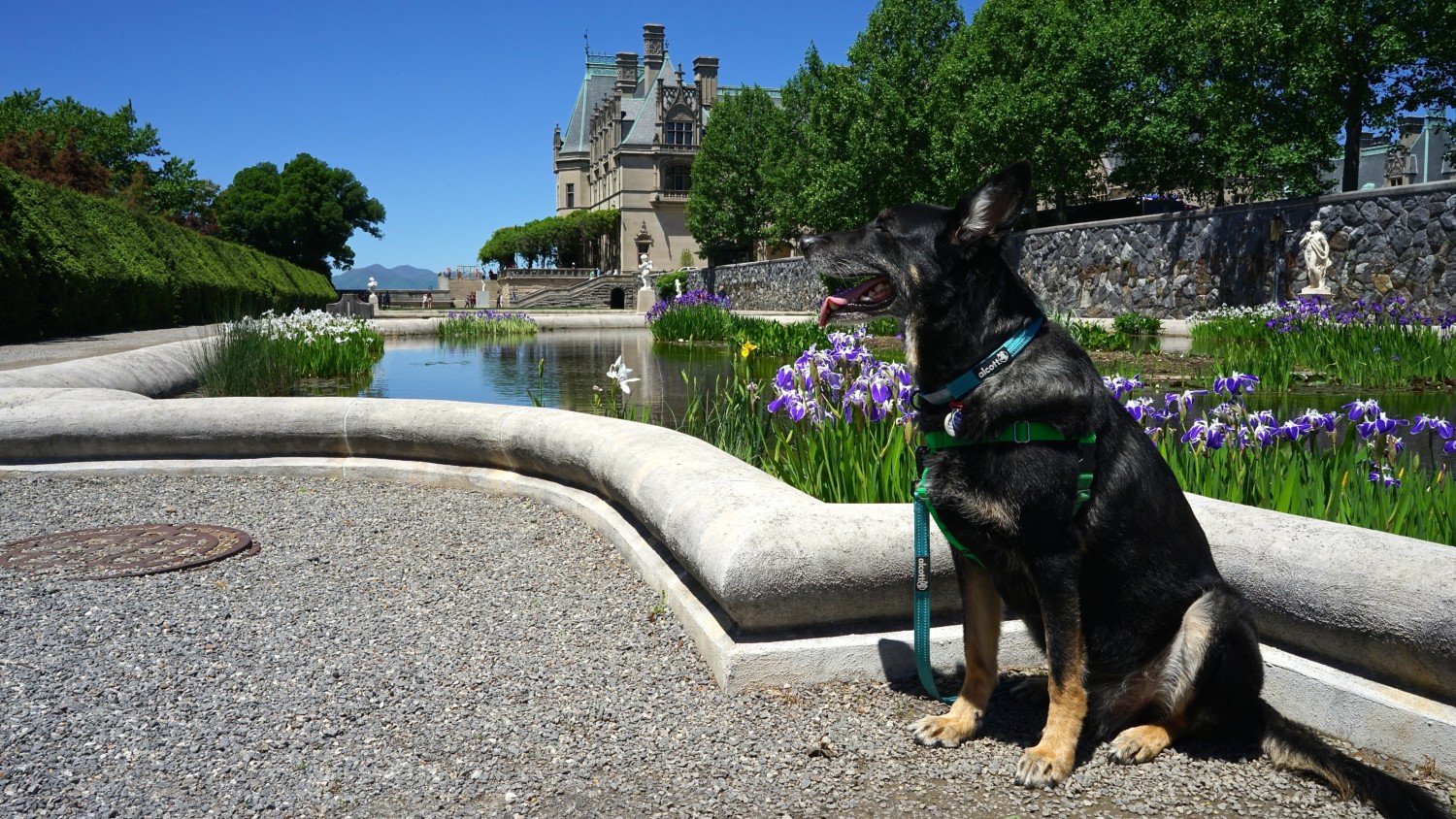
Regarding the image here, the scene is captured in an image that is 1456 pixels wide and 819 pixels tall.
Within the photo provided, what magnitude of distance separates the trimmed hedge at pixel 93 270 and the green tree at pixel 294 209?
54482 mm

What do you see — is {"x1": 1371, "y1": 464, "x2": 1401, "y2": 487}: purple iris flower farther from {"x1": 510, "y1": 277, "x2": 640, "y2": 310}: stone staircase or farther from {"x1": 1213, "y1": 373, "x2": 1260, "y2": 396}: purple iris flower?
{"x1": 510, "y1": 277, "x2": 640, "y2": 310}: stone staircase

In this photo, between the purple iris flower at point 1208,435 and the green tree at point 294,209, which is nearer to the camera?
the purple iris flower at point 1208,435

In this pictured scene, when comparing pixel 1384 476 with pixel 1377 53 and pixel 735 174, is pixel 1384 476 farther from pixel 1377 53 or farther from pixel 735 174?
pixel 735 174

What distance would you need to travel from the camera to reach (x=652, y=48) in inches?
3949

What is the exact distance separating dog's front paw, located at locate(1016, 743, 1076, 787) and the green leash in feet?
1.66

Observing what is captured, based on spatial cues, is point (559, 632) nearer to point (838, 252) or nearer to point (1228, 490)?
point (838, 252)

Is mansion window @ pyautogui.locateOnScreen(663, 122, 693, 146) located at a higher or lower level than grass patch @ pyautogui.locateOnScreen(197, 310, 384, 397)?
higher

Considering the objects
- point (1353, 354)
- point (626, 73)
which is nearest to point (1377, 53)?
point (1353, 354)

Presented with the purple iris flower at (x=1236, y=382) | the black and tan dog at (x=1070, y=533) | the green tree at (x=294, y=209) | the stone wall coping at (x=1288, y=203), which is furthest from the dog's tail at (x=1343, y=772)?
the green tree at (x=294, y=209)

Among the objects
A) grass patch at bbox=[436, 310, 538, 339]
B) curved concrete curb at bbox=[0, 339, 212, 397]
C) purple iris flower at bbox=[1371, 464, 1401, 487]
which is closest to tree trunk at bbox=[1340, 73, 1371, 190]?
grass patch at bbox=[436, 310, 538, 339]

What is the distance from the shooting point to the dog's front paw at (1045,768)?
Result: 2.80m

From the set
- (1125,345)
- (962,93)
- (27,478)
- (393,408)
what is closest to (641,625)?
(393,408)

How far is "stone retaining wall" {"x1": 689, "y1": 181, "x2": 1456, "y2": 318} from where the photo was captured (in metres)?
17.0

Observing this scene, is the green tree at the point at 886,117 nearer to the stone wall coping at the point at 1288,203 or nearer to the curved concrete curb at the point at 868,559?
the stone wall coping at the point at 1288,203
